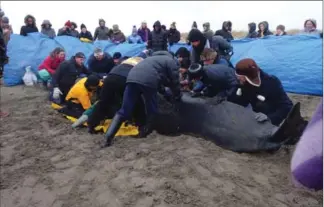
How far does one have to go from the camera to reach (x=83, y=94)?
5750 millimetres

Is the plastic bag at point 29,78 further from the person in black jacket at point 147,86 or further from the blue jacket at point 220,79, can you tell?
the blue jacket at point 220,79

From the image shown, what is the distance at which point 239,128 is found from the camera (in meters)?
4.21

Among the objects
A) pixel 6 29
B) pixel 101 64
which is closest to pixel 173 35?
pixel 101 64

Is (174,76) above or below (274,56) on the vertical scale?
above

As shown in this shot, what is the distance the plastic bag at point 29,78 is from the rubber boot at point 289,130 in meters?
6.40

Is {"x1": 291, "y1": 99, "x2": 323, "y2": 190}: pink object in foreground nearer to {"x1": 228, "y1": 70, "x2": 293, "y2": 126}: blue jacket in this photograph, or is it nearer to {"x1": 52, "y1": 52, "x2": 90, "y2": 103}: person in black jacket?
{"x1": 228, "y1": 70, "x2": 293, "y2": 126}: blue jacket

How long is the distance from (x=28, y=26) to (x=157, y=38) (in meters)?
3.59

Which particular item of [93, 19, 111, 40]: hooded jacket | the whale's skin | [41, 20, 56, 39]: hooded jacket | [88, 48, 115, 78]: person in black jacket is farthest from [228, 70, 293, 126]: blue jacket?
[93, 19, 111, 40]: hooded jacket

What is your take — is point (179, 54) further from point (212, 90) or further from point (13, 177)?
point (13, 177)

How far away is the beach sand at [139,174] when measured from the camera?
308 centimetres

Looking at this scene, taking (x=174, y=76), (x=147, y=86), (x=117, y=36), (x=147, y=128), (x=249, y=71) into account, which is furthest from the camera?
(x=117, y=36)

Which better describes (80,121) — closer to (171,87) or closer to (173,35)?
(171,87)

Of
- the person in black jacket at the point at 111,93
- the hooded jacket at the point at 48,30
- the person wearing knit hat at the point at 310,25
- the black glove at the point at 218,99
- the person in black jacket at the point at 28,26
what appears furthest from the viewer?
the hooded jacket at the point at 48,30

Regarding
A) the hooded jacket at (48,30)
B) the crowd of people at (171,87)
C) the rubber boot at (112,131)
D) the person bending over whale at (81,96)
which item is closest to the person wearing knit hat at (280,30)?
the crowd of people at (171,87)
